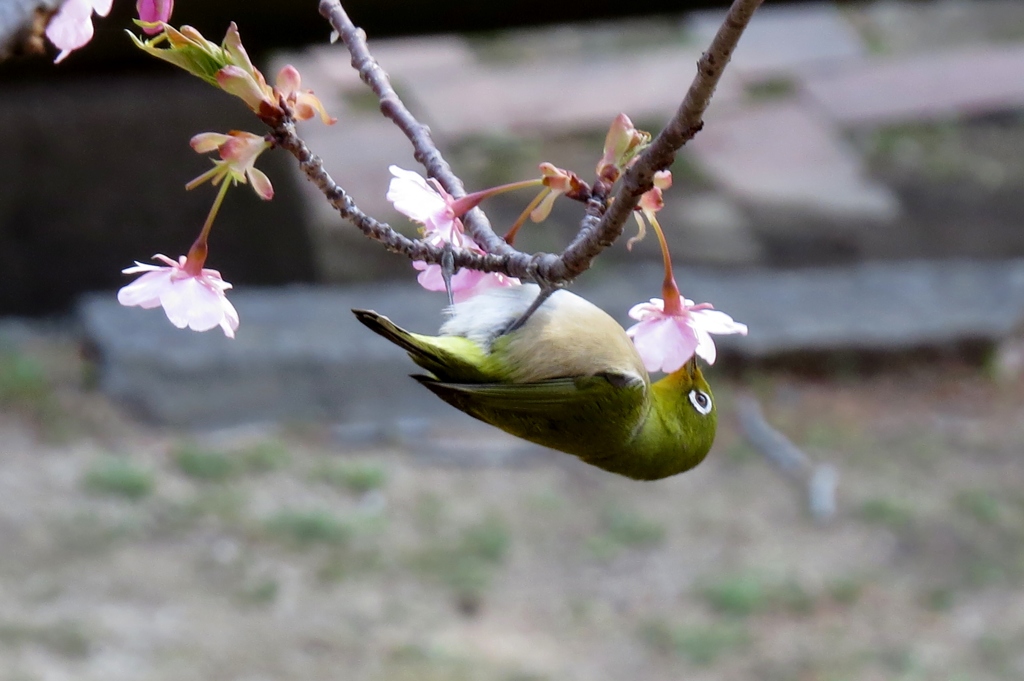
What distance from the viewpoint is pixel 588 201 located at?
4.13ft

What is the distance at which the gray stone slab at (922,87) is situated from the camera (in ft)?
25.3

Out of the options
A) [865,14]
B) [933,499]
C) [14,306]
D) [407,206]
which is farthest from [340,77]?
[407,206]

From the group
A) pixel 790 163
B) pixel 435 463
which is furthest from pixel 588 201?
pixel 790 163

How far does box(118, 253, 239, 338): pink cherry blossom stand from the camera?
1.33 meters

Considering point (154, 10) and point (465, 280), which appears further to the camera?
point (465, 280)

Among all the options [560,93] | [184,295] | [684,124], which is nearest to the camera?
[684,124]

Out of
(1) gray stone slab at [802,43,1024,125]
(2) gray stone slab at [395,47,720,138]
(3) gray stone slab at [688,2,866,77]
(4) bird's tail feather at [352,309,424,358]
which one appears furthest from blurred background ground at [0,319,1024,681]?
(3) gray stone slab at [688,2,866,77]

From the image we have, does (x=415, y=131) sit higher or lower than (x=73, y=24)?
higher

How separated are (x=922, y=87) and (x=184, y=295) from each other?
24.7 ft

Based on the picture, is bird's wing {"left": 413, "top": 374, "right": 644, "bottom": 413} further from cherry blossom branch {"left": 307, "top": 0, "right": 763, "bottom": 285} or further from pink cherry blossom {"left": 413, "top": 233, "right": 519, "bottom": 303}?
cherry blossom branch {"left": 307, "top": 0, "right": 763, "bottom": 285}

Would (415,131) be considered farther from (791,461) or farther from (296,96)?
(791,461)

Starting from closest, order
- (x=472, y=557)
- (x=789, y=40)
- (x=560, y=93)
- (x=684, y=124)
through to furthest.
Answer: (x=684, y=124) → (x=472, y=557) → (x=560, y=93) → (x=789, y=40)

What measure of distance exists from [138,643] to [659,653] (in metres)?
1.59

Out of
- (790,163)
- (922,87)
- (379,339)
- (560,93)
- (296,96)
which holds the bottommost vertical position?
(296,96)
